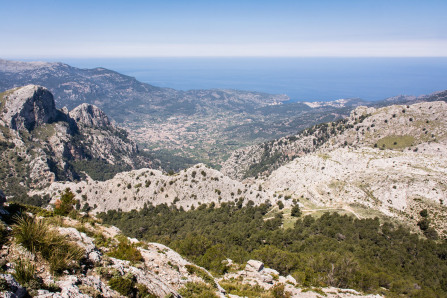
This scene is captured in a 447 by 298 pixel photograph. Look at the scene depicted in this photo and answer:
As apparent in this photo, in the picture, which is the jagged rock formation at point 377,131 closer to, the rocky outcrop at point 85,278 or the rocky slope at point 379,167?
the rocky slope at point 379,167

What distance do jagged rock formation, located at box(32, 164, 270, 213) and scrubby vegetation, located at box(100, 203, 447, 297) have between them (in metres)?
7.48

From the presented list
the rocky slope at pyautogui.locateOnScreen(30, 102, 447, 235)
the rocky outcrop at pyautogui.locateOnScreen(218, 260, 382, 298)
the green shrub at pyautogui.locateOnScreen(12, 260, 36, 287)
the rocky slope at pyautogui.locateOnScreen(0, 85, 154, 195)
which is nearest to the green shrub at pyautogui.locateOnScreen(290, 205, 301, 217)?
the rocky slope at pyautogui.locateOnScreen(30, 102, 447, 235)

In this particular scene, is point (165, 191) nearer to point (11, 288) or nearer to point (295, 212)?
point (295, 212)

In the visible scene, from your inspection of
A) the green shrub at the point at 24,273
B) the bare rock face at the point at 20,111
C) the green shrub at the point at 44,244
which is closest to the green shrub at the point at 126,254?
the green shrub at the point at 44,244

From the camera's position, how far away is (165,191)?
92.9 m

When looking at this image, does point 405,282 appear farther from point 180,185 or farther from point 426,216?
point 180,185

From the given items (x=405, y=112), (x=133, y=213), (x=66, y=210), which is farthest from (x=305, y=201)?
(x=405, y=112)

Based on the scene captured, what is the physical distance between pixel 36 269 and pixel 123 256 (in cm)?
906

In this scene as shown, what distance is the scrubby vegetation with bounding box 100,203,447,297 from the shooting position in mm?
37438

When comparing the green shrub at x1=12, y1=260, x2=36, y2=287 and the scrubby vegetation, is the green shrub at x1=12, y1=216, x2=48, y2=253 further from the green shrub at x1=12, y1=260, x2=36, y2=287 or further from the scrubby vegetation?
the scrubby vegetation

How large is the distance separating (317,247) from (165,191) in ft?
197

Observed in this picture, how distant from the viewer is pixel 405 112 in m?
157

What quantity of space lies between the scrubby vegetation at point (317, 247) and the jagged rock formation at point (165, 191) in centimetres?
748

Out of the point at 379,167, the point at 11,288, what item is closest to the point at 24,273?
the point at 11,288
